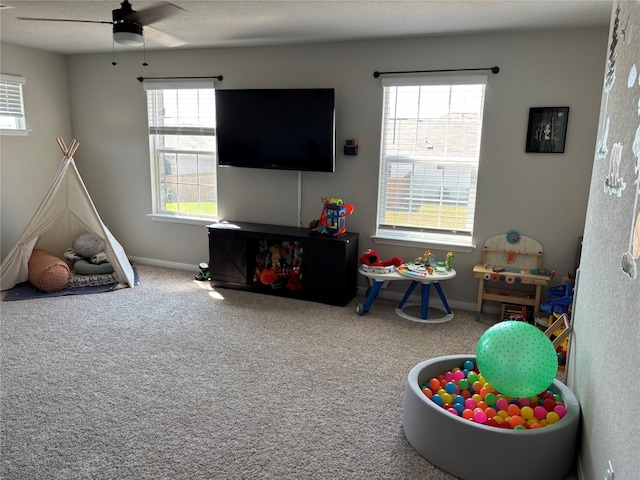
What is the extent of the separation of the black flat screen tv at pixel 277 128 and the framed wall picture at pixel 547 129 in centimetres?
162

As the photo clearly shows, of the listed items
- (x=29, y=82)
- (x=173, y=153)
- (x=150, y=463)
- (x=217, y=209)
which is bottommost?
(x=150, y=463)

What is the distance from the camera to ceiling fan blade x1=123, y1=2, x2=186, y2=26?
2736 mm

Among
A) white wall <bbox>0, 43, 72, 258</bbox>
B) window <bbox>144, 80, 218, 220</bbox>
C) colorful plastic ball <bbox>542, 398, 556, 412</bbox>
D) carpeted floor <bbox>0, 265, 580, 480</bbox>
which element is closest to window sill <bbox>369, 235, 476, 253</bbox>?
carpeted floor <bbox>0, 265, 580, 480</bbox>

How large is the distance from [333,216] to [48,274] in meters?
2.62

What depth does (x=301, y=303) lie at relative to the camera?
4.24 metres

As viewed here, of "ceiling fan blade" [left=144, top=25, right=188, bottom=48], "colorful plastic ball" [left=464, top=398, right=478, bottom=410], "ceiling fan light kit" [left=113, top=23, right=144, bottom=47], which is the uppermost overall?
"ceiling fan blade" [left=144, top=25, right=188, bottom=48]

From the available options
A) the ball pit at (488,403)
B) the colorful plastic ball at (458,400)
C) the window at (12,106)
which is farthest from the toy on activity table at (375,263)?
the window at (12,106)

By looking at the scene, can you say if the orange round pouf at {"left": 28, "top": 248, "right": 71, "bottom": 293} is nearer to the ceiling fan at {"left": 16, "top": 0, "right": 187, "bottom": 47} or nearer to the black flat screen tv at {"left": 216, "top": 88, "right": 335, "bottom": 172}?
the black flat screen tv at {"left": 216, "top": 88, "right": 335, "bottom": 172}

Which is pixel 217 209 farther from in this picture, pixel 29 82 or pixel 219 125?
pixel 29 82

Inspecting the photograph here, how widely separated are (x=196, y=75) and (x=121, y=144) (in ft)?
4.04

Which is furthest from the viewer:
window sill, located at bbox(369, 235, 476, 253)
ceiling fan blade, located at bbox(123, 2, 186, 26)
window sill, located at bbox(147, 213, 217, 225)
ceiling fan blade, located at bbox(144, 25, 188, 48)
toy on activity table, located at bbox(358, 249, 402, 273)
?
window sill, located at bbox(147, 213, 217, 225)

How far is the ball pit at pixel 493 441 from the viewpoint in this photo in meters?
1.97

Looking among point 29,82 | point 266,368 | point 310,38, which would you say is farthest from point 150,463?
point 29,82

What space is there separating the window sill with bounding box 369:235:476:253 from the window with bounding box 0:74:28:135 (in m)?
3.77
